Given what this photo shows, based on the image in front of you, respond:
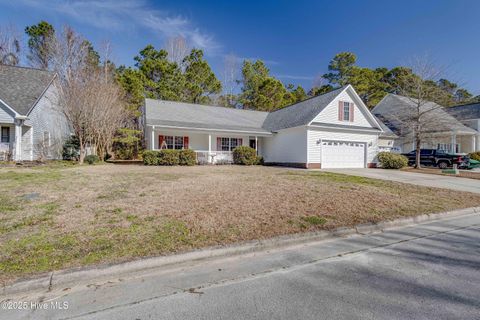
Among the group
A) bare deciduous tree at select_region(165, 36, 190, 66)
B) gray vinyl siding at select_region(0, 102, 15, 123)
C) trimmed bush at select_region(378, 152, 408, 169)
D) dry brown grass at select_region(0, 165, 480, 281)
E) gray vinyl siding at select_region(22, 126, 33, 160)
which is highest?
bare deciduous tree at select_region(165, 36, 190, 66)

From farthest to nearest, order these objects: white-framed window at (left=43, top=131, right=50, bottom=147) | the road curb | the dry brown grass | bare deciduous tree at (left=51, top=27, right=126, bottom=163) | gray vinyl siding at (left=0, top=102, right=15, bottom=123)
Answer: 1. white-framed window at (left=43, top=131, right=50, bottom=147)
2. bare deciduous tree at (left=51, top=27, right=126, bottom=163)
3. gray vinyl siding at (left=0, top=102, right=15, bottom=123)
4. the dry brown grass
5. the road curb

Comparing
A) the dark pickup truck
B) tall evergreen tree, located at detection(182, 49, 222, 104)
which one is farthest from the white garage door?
tall evergreen tree, located at detection(182, 49, 222, 104)

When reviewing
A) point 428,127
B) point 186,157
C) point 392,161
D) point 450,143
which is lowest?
point 392,161

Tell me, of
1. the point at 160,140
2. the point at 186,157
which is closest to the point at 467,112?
the point at 186,157

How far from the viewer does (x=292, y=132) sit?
18438mm

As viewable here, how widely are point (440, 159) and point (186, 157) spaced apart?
21.4 m

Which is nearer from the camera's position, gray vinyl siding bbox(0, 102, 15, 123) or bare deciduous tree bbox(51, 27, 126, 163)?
gray vinyl siding bbox(0, 102, 15, 123)

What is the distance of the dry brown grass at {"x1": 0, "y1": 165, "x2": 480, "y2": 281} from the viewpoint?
10.9 ft

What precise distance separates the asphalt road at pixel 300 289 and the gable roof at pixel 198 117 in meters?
15.4

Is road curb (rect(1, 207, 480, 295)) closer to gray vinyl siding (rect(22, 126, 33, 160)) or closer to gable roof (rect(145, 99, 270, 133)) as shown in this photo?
gable roof (rect(145, 99, 270, 133))

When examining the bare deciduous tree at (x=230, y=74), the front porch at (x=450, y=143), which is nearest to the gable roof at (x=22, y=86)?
the bare deciduous tree at (x=230, y=74)

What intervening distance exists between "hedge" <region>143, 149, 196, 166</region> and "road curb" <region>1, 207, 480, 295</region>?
13.6 metres

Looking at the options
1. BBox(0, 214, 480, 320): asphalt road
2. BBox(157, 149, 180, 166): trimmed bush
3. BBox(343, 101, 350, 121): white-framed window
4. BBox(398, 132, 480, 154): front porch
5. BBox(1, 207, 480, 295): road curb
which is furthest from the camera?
BBox(398, 132, 480, 154): front porch

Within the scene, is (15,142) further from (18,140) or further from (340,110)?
(340,110)
